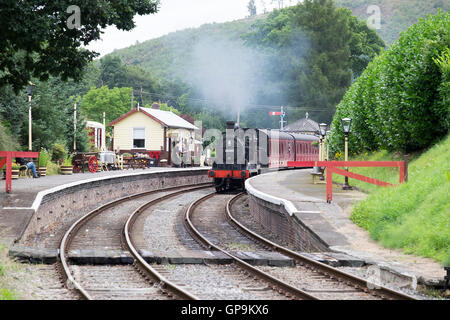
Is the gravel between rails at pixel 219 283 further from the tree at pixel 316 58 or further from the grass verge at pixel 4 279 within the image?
the tree at pixel 316 58

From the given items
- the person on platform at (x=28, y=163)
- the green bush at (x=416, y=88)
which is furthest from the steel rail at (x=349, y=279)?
the person on platform at (x=28, y=163)

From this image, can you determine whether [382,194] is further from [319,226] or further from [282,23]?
[282,23]

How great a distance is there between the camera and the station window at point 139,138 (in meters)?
45.7

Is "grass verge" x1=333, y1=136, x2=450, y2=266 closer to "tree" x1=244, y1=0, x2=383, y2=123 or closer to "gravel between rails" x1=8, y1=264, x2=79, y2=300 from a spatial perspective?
"gravel between rails" x1=8, y1=264, x2=79, y2=300

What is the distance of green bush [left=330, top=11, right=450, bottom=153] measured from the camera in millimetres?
19859

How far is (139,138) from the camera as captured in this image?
4584 cm

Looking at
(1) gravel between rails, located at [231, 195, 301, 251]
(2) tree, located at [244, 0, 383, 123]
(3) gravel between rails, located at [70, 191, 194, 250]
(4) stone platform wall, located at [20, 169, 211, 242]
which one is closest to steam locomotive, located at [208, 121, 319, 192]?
(1) gravel between rails, located at [231, 195, 301, 251]

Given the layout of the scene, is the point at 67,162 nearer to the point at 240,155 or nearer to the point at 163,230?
the point at 240,155

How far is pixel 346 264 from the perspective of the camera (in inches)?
375

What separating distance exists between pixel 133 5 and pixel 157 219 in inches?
249

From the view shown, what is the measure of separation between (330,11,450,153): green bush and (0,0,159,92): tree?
29.2 ft

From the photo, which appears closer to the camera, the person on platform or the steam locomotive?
the person on platform
